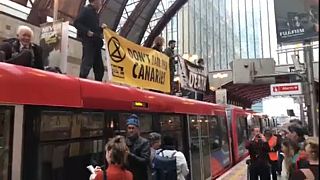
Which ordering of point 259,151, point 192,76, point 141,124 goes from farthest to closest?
point 192,76, point 259,151, point 141,124

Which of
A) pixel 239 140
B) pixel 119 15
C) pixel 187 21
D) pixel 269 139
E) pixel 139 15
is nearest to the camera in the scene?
pixel 269 139

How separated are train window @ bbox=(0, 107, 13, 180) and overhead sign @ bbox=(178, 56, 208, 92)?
21.5ft

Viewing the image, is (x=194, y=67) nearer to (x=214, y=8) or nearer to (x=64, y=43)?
(x=64, y=43)

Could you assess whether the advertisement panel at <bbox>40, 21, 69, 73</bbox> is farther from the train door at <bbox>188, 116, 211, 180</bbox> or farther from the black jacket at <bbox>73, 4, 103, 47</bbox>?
the train door at <bbox>188, 116, 211, 180</bbox>

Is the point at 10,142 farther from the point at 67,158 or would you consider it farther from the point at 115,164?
the point at 115,164

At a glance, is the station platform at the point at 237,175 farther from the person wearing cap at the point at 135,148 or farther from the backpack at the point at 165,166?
the person wearing cap at the point at 135,148

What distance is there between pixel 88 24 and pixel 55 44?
790 mm

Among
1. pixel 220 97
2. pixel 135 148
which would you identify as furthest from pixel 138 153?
pixel 220 97

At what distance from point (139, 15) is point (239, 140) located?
9751 millimetres

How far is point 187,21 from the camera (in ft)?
129

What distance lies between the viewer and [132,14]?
21.1 meters

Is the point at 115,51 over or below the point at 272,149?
over

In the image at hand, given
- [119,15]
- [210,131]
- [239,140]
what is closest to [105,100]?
[210,131]

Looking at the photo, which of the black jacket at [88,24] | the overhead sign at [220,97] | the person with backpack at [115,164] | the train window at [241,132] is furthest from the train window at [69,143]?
the overhead sign at [220,97]
